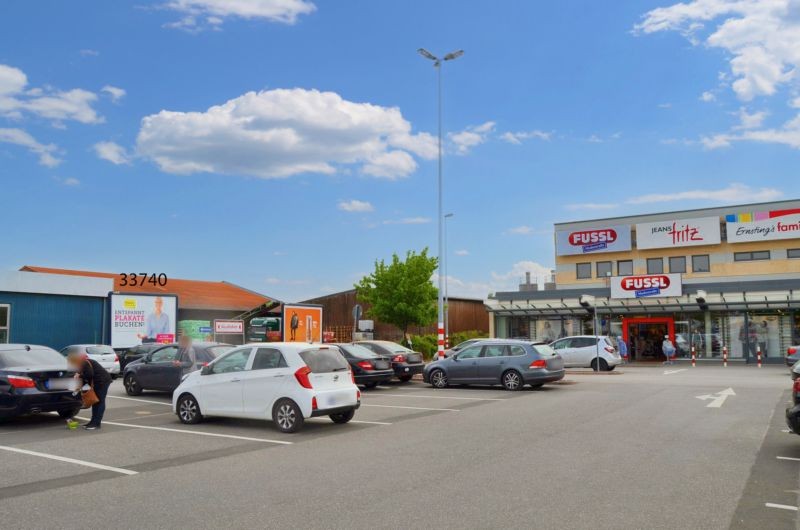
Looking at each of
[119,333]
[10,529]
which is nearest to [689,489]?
[10,529]

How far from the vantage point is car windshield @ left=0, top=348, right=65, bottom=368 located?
505 inches

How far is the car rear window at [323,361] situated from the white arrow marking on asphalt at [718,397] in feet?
27.2

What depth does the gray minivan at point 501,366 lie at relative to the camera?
751 inches

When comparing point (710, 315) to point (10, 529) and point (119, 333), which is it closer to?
point (119, 333)

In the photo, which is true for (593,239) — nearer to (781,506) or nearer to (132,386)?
(132,386)

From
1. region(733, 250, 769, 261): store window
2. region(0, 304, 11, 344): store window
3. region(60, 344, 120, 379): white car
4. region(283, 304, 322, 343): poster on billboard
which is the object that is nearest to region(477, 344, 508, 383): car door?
region(60, 344, 120, 379): white car

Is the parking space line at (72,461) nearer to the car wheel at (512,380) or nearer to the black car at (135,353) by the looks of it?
the car wheel at (512,380)

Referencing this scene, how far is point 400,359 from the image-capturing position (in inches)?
859

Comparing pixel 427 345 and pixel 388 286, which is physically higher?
pixel 388 286

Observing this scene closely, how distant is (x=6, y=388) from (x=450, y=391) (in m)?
11.1

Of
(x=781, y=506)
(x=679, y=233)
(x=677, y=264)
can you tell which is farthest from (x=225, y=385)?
(x=677, y=264)

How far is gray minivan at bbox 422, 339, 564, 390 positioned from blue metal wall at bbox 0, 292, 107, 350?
2006cm

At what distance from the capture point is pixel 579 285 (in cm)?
5066

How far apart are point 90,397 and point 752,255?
44.0 metres
